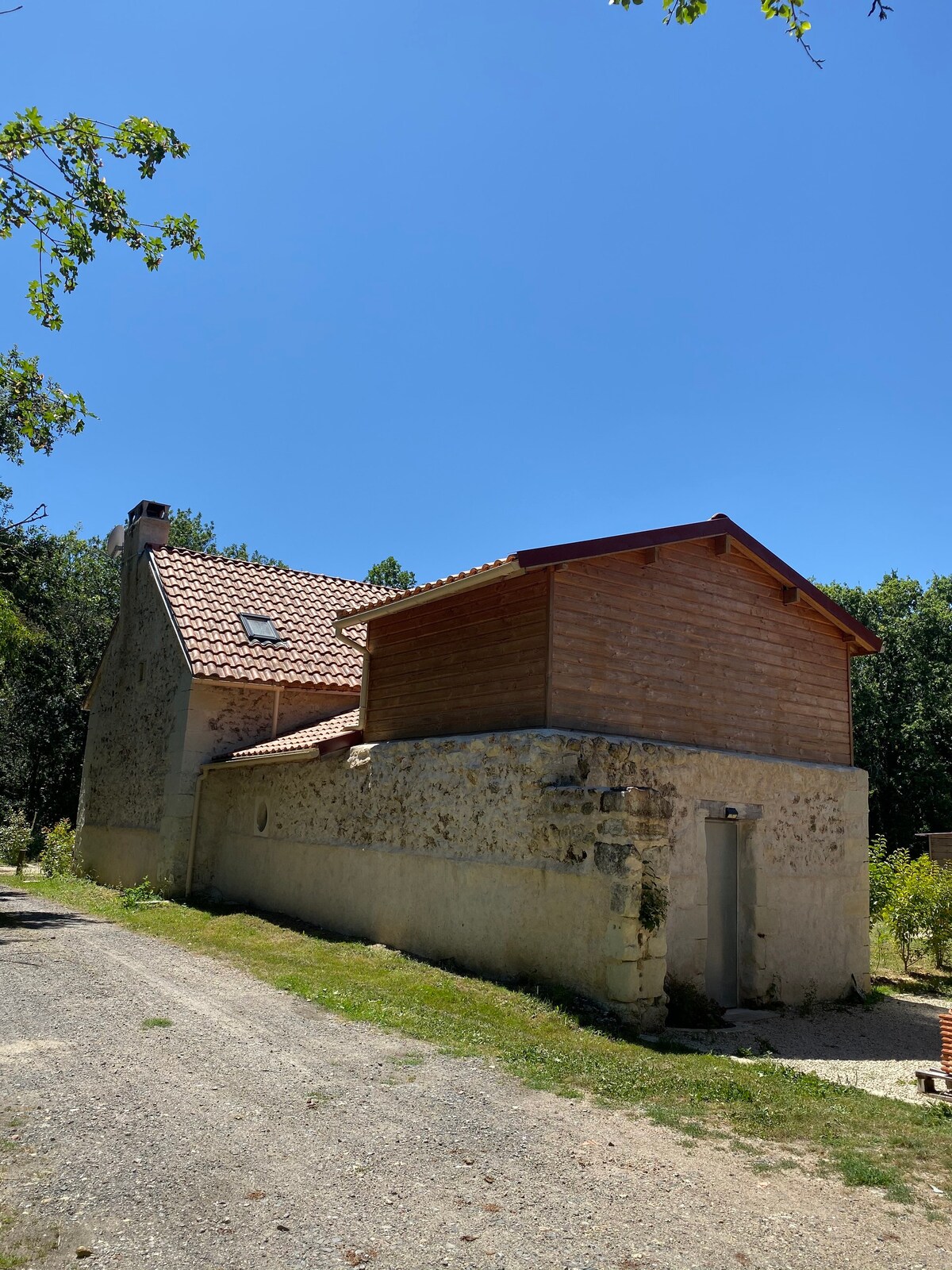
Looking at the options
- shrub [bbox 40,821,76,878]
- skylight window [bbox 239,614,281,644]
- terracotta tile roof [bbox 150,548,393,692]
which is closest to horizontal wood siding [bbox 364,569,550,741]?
terracotta tile roof [bbox 150,548,393,692]

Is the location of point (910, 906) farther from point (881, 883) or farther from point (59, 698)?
point (59, 698)

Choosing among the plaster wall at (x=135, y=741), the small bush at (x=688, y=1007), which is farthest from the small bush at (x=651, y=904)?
the plaster wall at (x=135, y=741)

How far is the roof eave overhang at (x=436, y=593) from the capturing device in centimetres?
1016

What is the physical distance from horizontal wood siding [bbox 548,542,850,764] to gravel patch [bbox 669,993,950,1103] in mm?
3230

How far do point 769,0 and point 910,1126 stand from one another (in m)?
6.94

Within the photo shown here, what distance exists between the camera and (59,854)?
72.6 feet

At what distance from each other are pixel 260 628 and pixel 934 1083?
552 inches

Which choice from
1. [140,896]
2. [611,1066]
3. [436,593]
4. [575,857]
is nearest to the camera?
[611,1066]

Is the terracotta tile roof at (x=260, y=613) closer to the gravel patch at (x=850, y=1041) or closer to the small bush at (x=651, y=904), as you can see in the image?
the small bush at (x=651, y=904)

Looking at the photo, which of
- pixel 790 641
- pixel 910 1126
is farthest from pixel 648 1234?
pixel 790 641

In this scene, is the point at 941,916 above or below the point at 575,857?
below

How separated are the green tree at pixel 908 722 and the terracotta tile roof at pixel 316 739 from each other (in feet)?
79.0

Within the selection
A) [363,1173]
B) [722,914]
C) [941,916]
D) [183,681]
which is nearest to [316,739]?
[183,681]

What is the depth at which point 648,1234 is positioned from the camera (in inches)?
163
